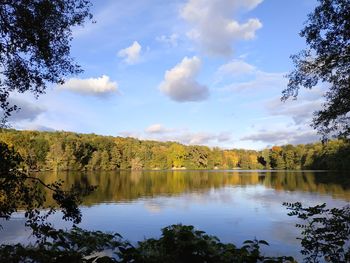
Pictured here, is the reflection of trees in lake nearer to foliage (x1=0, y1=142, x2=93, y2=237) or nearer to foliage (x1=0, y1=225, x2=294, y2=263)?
foliage (x1=0, y1=225, x2=294, y2=263)

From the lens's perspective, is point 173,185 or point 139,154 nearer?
point 173,185

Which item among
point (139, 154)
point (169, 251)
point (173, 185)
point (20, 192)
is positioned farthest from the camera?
point (139, 154)

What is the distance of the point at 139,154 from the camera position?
166875 millimetres

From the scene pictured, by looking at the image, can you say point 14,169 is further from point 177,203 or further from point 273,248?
point 177,203

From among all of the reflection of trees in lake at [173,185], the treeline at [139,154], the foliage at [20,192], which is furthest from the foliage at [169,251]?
the treeline at [139,154]

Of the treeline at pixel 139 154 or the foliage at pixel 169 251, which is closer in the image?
the foliage at pixel 169 251

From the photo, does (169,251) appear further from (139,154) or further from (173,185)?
(139,154)

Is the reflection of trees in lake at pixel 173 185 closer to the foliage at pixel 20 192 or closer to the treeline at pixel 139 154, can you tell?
the foliage at pixel 20 192

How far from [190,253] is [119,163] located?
148260mm

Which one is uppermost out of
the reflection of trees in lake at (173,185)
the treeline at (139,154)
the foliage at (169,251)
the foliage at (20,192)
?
the treeline at (139,154)

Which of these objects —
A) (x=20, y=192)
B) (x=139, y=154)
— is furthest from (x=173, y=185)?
(x=139, y=154)

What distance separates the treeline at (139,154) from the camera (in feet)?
403

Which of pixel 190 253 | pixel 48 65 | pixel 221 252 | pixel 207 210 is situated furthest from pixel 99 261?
pixel 207 210

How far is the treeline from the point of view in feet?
403
